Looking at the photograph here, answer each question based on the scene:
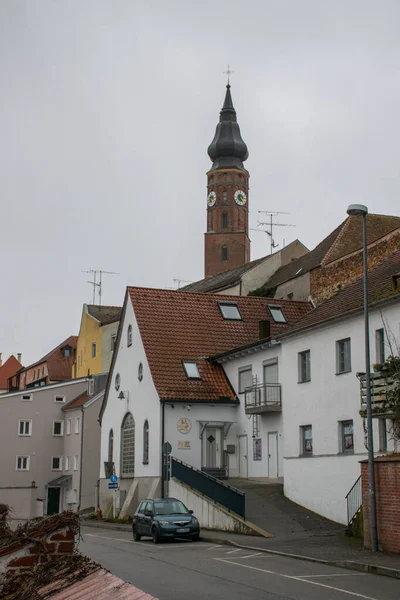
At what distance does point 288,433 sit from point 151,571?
15.2 metres

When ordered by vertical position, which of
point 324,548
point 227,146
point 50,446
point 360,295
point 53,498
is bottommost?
point 53,498

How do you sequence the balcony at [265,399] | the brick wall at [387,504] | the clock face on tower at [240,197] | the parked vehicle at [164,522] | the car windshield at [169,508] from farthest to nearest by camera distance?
the clock face on tower at [240,197], the balcony at [265,399], the car windshield at [169,508], the parked vehicle at [164,522], the brick wall at [387,504]

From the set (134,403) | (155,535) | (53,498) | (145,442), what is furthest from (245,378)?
(53,498)

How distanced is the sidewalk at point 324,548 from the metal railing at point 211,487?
39.5 inches

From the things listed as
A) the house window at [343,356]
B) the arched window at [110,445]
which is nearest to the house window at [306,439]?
the house window at [343,356]

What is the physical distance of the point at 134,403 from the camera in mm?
39344

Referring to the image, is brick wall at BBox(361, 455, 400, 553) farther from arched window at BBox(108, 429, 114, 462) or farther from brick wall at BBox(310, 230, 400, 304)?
arched window at BBox(108, 429, 114, 462)

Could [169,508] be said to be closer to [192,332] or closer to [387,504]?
[387,504]

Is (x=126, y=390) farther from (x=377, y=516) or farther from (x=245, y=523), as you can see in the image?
(x=377, y=516)

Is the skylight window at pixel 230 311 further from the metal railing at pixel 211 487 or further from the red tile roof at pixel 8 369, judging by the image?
the red tile roof at pixel 8 369

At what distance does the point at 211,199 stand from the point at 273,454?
2894 inches

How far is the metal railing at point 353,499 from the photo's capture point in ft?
83.4

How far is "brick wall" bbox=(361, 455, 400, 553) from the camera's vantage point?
748 inches

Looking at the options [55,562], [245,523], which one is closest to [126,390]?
[245,523]
